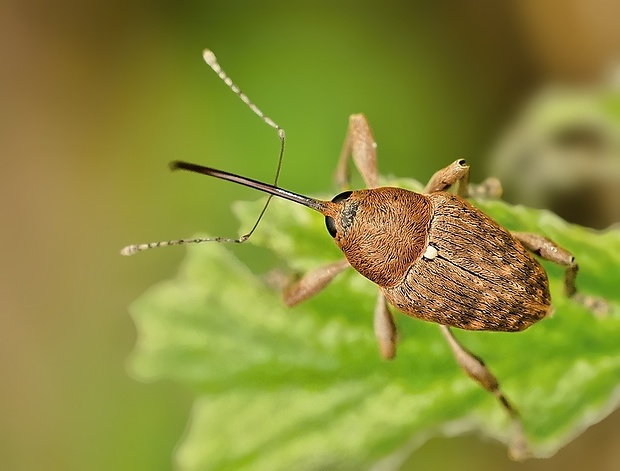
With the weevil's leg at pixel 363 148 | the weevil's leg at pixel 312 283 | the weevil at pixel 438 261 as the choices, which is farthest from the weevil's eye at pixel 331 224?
the weevil's leg at pixel 363 148

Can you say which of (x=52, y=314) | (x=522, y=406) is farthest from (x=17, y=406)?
(x=522, y=406)

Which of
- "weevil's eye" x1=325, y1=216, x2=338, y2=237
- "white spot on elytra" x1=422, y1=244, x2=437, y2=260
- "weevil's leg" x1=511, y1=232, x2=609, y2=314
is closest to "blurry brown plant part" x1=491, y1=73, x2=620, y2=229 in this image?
"weevil's leg" x1=511, y1=232, x2=609, y2=314

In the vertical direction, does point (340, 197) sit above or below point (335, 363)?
above

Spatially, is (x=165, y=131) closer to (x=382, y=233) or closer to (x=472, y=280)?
(x=382, y=233)

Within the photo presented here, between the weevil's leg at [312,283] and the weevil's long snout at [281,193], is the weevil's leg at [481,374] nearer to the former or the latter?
the weevil's leg at [312,283]

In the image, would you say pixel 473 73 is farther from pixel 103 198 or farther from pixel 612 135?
pixel 103 198

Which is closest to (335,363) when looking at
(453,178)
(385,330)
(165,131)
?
(385,330)

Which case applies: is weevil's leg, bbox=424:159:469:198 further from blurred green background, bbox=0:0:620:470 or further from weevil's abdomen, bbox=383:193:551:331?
blurred green background, bbox=0:0:620:470
